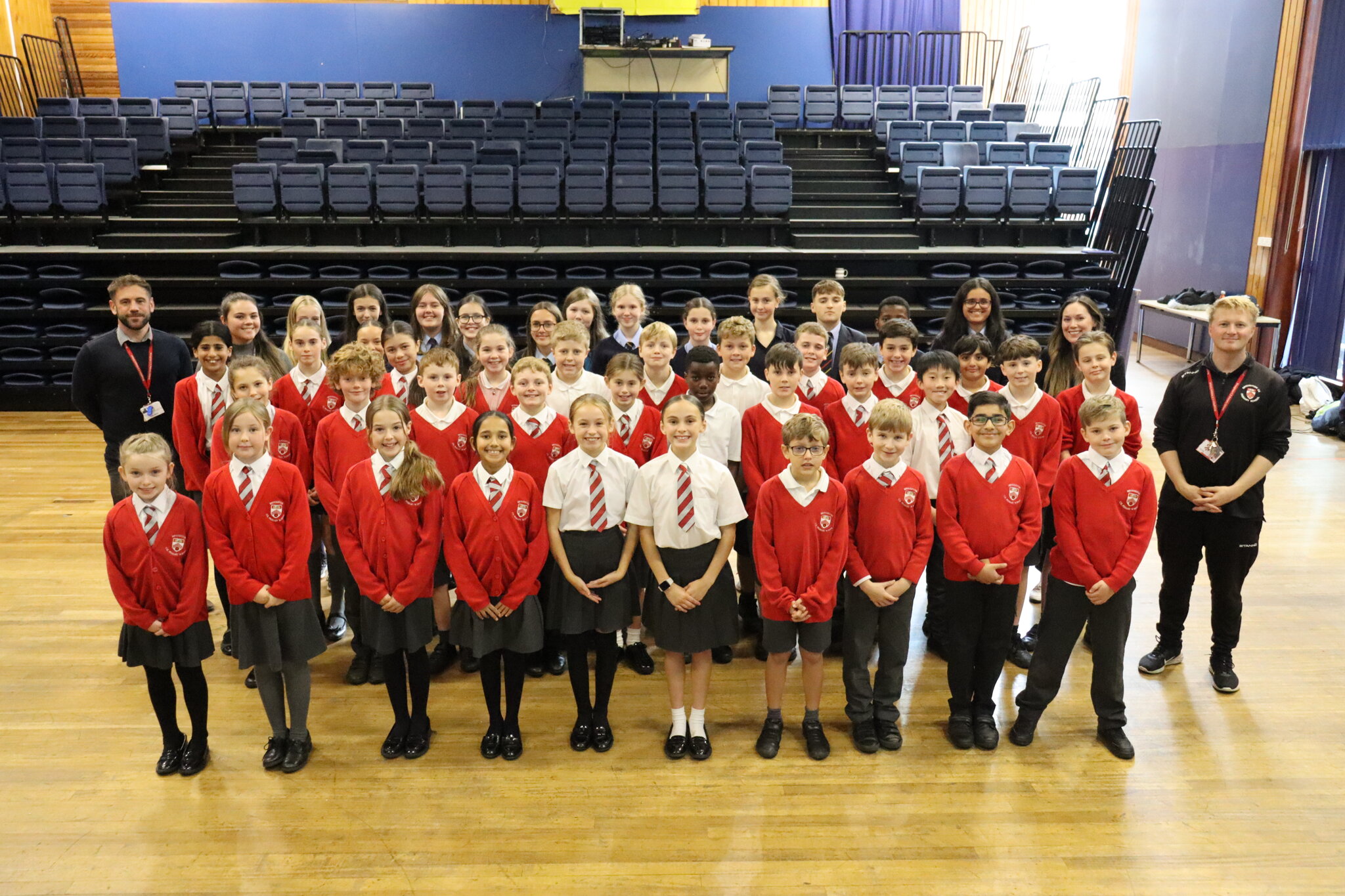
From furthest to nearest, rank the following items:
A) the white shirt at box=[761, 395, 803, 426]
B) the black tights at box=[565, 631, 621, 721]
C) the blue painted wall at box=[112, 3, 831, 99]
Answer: the blue painted wall at box=[112, 3, 831, 99] < the white shirt at box=[761, 395, 803, 426] < the black tights at box=[565, 631, 621, 721]

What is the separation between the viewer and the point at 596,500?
3.01 m

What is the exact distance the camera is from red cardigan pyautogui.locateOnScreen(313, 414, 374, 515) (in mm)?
3336

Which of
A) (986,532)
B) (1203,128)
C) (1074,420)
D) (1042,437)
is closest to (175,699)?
(986,532)

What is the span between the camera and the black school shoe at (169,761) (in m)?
2.97

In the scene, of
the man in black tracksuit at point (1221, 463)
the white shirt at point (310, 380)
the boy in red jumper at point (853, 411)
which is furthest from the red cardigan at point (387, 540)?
the man in black tracksuit at point (1221, 463)

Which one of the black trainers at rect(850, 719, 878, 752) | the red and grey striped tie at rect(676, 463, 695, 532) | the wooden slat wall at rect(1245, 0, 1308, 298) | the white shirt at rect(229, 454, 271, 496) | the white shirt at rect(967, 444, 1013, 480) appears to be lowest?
the black trainers at rect(850, 719, 878, 752)

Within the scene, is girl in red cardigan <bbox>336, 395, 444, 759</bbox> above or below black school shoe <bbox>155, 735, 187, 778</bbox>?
above

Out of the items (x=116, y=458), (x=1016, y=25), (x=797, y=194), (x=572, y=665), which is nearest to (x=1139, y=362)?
(x=797, y=194)

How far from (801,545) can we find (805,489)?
0.60ft

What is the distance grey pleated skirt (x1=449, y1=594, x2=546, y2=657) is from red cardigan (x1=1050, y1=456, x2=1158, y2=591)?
5.87 feet

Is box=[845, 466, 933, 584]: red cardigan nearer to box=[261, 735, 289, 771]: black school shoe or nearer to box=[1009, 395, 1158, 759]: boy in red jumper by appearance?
box=[1009, 395, 1158, 759]: boy in red jumper

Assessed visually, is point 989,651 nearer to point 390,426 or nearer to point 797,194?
point 390,426

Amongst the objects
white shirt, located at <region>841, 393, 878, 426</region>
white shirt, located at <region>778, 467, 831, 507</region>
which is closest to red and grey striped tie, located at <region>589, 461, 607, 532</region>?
white shirt, located at <region>778, 467, 831, 507</region>

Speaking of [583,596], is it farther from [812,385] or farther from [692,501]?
[812,385]
